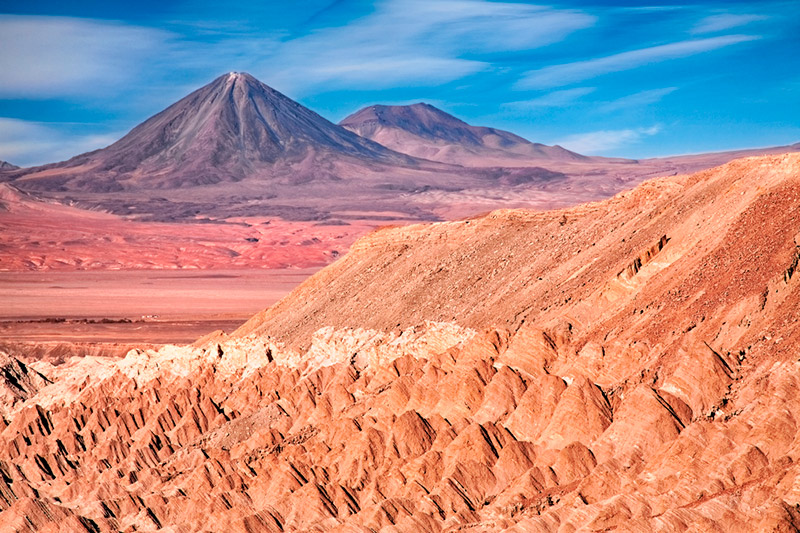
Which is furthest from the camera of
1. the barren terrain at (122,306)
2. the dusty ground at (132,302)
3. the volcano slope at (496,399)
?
the dusty ground at (132,302)

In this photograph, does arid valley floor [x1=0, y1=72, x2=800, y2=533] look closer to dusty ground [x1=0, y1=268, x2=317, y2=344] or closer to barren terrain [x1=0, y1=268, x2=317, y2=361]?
barren terrain [x1=0, y1=268, x2=317, y2=361]

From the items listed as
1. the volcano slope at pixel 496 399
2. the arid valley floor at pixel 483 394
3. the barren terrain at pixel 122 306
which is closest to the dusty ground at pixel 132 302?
the barren terrain at pixel 122 306

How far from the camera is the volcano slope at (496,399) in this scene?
21312mm

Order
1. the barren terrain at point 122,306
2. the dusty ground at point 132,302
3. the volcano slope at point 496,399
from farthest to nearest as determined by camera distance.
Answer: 1. the dusty ground at point 132,302
2. the barren terrain at point 122,306
3. the volcano slope at point 496,399

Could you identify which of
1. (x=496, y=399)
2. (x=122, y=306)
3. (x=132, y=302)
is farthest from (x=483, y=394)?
(x=132, y=302)

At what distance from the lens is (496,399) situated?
26844 mm

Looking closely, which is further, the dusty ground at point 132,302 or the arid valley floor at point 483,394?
the dusty ground at point 132,302

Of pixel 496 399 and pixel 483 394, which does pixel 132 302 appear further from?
pixel 496 399

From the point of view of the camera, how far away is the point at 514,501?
22781 millimetres

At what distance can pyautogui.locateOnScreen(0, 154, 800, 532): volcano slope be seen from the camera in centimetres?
2131

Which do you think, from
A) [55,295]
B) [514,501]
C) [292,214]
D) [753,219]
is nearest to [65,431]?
[514,501]

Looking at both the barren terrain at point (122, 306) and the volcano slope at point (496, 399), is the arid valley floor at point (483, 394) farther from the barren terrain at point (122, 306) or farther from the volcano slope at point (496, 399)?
the barren terrain at point (122, 306)

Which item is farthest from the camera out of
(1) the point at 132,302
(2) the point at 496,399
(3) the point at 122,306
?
(1) the point at 132,302

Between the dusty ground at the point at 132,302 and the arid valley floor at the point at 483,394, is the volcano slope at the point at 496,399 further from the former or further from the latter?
the dusty ground at the point at 132,302
